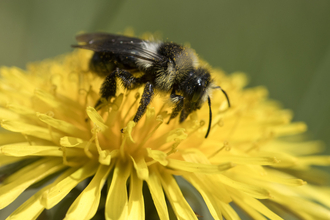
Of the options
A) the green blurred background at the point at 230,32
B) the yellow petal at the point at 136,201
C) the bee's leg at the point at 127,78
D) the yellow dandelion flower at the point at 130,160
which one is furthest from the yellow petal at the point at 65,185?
the green blurred background at the point at 230,32

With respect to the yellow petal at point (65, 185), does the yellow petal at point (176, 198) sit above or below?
above

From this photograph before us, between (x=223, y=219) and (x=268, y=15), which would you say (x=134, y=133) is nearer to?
(x=223, y=219)

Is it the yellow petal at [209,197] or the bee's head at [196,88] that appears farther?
the bee's head at [196,88]

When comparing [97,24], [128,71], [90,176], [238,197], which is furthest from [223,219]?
[97,24]

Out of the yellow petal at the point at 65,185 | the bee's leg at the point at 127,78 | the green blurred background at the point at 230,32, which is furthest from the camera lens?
the green blurred background at the point at 230,32

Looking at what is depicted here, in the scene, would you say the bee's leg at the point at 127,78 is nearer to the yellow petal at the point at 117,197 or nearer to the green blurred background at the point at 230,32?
the yellow petal at the point at 117,197
